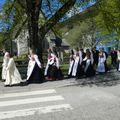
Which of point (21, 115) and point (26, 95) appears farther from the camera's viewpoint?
point (26, 95)

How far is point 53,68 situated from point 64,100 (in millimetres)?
5795

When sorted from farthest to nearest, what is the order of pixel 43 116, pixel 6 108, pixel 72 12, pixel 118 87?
1. pixel 72 12
2. pixel 118 87
3. pixel 6 108
4. pixel 43 116

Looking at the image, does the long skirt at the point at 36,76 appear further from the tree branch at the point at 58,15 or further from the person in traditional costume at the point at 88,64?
the person in traditional costume at the point at 88,64

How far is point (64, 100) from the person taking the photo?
1190 centimetres

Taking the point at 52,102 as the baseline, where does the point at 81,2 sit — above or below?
above

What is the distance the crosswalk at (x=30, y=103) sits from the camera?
1004cm

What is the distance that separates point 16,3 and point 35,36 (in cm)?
215

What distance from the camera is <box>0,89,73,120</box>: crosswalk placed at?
10039 millimetres

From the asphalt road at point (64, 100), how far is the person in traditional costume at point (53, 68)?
0.92m

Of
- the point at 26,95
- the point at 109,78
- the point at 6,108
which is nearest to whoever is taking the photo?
the point at 6,108

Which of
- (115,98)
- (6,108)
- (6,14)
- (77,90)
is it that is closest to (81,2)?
(6,14)

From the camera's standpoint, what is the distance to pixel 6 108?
35.7 ft

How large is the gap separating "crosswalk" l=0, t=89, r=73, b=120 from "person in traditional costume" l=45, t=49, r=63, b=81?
10.4 feet

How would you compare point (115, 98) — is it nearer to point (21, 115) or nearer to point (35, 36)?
point (21, 115)
